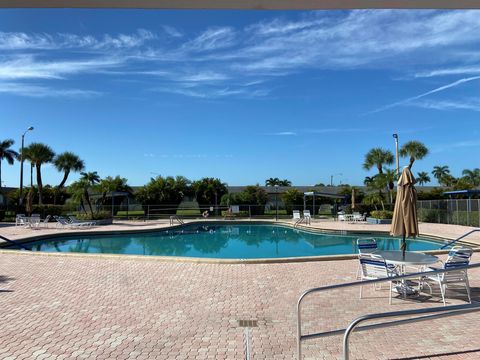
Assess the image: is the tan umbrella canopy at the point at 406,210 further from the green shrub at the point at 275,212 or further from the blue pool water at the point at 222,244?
the green shrub at the point at 275,212

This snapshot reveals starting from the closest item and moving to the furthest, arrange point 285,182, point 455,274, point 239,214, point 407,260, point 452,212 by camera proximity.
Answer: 1. point 455,274
2. point 407,260
3. point 452,212
4. point 239,214
5. point 285,182

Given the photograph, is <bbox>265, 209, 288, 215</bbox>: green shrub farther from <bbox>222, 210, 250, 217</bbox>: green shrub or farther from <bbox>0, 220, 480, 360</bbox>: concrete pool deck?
<bbox>0, 220, 480, 360</bbox>: concrete pool deck

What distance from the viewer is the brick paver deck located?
427cm

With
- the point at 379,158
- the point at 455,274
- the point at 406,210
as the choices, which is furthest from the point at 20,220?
Result: the point at 379,158

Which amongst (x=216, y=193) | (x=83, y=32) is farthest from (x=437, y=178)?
(x=83, y=32)

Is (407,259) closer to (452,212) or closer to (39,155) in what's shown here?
(452,212)

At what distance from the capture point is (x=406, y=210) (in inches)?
270

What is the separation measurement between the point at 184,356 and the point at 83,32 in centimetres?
1105

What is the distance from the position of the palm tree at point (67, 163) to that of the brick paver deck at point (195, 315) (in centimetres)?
3200

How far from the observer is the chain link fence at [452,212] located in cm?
2057

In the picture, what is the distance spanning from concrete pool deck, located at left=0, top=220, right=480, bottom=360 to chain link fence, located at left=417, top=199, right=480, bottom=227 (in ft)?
47.5

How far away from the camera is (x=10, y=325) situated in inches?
202

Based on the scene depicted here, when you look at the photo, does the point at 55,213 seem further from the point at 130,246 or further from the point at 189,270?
the point at 189,270

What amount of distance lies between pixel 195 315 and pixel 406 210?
13.4ft
